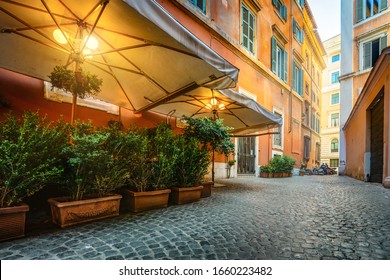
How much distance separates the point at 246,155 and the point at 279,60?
Answer: 6.49 m

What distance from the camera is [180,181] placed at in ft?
11.1

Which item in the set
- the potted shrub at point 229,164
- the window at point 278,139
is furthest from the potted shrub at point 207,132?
the window at point 278,139

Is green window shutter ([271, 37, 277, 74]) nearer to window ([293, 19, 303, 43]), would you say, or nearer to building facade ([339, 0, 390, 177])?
window ([293, 19, 303, 43])

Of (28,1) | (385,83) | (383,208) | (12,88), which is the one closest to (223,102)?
(383,208)

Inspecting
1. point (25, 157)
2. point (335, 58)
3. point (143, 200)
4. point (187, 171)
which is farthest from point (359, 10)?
point (335, 58)

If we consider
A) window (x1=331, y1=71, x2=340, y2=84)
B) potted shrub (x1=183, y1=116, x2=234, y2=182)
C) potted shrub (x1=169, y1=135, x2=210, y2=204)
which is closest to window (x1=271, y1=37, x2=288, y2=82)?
potted shrub (x1=183, y1=116, x2=234, y2=182)

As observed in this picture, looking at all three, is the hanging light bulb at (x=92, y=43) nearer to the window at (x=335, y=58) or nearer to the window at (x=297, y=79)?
the window at (x=297, y=79)

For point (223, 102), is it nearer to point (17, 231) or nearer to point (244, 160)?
point (17, 231)

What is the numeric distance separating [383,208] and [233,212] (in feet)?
7.51

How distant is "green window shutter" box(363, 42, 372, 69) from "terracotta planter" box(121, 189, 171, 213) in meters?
14.0

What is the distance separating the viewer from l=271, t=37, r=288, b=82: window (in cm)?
1106

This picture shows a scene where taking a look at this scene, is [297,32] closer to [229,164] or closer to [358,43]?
[358,43]

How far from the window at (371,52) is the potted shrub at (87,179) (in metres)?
14.5

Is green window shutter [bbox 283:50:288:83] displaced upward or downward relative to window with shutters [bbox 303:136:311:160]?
upward
